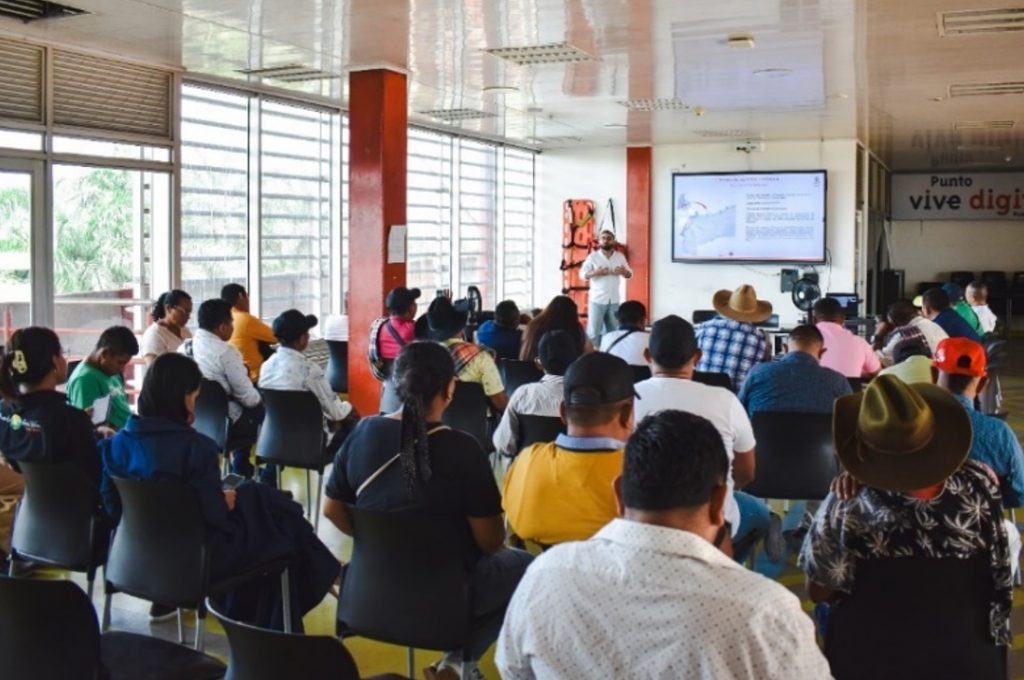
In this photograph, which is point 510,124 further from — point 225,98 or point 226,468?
point 226,468

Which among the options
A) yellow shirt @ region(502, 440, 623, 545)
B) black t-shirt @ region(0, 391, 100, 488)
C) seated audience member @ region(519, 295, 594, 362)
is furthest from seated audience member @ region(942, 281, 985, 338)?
black t-shirt @ region(0, 391, 100, 488)

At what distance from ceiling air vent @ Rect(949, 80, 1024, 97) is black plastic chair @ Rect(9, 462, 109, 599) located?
8462 mm

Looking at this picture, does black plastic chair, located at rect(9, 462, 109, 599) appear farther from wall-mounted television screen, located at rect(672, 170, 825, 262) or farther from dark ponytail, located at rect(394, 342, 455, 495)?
wall-mounted television screen, located at rect(672, 170, 825, 262)

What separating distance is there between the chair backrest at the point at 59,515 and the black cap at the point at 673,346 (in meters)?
2.14

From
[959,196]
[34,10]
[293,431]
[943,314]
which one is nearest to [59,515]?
[293,431]

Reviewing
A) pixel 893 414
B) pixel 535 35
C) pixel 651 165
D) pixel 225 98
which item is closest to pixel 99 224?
pixel 225 98

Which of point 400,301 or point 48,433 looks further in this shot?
point 400,301

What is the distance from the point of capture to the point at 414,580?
10.5ft

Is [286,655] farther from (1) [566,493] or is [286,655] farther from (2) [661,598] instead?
(1) [566,493]

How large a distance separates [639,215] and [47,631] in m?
13.9

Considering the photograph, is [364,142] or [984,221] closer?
[364,142]

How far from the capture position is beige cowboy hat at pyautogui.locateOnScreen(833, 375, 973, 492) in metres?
2.54

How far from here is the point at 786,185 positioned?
597 inches

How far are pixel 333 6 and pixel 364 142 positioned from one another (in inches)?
91.7
